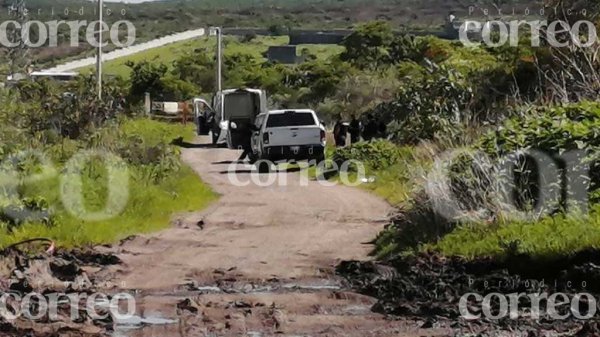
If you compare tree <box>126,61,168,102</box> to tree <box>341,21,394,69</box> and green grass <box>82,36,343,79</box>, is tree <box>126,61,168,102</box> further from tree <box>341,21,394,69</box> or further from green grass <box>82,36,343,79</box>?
green grass <box>82,36,343,79</box>

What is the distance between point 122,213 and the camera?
1900cm

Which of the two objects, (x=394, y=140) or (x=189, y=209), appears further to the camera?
(x=394, y=140)

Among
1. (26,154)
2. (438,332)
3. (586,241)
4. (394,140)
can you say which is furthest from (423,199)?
(394,140)

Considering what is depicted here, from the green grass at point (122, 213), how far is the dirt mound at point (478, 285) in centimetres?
455

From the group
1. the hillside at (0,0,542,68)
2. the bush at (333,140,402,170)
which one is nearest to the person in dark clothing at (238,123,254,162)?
the bush at (333,140,402,170)

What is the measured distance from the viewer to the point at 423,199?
638 inches

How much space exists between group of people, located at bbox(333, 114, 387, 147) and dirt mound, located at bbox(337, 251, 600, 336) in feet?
63.6

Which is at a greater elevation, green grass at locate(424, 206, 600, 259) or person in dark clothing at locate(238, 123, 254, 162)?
green grass at locate(424, 206, 600, 259)

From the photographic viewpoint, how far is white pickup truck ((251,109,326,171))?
3272cm

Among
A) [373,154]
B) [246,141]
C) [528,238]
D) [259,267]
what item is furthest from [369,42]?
[528,238]

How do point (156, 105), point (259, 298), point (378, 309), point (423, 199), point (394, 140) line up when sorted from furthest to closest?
point (156, 105), point (394, 140), point (423, 199), point (259, 298), point (378, 309)

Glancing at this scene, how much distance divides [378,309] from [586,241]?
2.79 m

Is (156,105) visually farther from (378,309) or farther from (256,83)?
(378,309)

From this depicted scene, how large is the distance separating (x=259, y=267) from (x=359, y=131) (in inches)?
814
